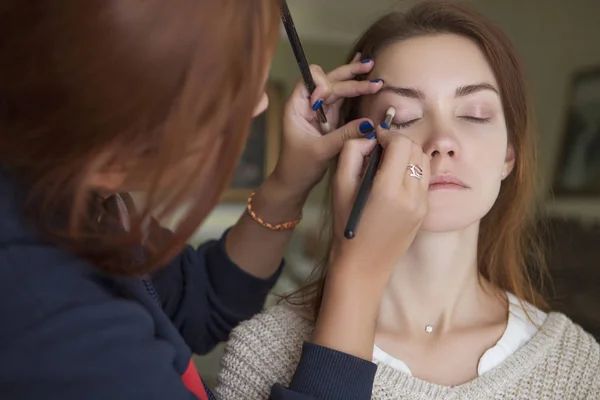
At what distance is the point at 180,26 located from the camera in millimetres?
483

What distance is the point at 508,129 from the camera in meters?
1.04

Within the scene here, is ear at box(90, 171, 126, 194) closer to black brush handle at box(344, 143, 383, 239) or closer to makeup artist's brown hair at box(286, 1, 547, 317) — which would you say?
black brush handle at box(344, 143, 383, 239)

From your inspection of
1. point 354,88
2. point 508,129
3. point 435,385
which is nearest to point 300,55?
point 354,88

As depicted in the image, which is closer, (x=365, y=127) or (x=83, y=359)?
(x=83, y=359)

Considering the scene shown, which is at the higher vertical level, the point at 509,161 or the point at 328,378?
the point at 509,161

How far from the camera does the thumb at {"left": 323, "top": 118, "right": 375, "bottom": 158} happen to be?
88 cm

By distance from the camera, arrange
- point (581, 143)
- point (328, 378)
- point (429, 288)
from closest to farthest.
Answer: point (328, 378) → point (429, 288) → point (581, 143)

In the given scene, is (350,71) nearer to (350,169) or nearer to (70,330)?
(350,169)

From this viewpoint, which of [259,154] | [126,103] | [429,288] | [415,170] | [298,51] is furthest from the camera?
[259,154]

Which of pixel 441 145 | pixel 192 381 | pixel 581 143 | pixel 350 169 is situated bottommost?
pixel 192 381

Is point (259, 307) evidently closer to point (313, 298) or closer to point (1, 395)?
point (313, 298)

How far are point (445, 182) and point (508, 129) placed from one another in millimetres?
215

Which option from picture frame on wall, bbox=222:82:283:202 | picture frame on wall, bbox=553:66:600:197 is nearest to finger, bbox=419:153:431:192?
picture frame on wall, bbox=553:66:600:197

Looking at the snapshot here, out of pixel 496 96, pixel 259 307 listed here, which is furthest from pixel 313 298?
pixel 496 96
